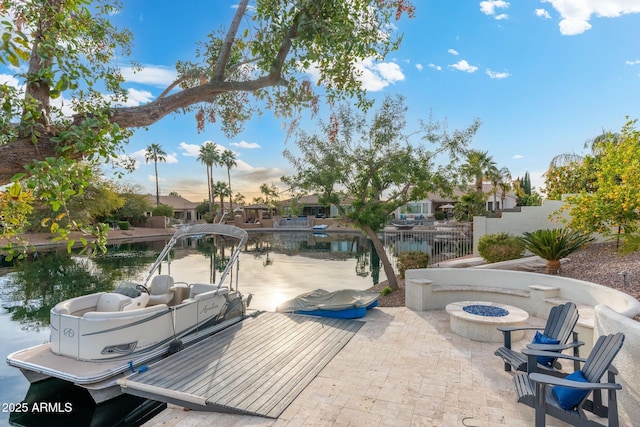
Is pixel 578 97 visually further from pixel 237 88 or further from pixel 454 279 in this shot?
pixel 237 88

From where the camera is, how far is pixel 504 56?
34.1 feet

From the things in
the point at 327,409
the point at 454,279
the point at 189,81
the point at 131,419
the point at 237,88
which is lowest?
the point at 131,419

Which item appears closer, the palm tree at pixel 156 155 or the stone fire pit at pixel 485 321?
the stone fire pit at pixel 485 321

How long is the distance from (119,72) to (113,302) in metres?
3.91

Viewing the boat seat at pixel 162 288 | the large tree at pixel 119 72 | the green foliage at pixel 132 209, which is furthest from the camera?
the green foliage at pixel 132 209

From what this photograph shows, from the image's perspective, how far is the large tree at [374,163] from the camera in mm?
10703

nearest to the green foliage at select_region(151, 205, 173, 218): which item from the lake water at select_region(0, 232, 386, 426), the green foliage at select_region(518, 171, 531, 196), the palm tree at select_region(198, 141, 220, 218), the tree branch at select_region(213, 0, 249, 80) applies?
the palm tree at select_region(198, 141, 220, 218)

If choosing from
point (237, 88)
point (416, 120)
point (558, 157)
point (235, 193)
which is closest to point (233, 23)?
point (237, 88)

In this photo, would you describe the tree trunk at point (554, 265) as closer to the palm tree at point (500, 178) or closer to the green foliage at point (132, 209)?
the palm tree at point (500, 178)

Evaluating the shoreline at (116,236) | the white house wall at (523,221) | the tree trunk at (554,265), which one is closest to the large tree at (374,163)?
the tree trunk at (554,265)

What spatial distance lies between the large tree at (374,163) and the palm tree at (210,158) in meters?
41.7

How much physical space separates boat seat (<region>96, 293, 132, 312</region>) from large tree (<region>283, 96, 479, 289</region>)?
6381 mm

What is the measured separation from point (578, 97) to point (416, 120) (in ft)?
17.4

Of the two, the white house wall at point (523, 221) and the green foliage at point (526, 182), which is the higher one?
the green foliage at point (526, 182)
